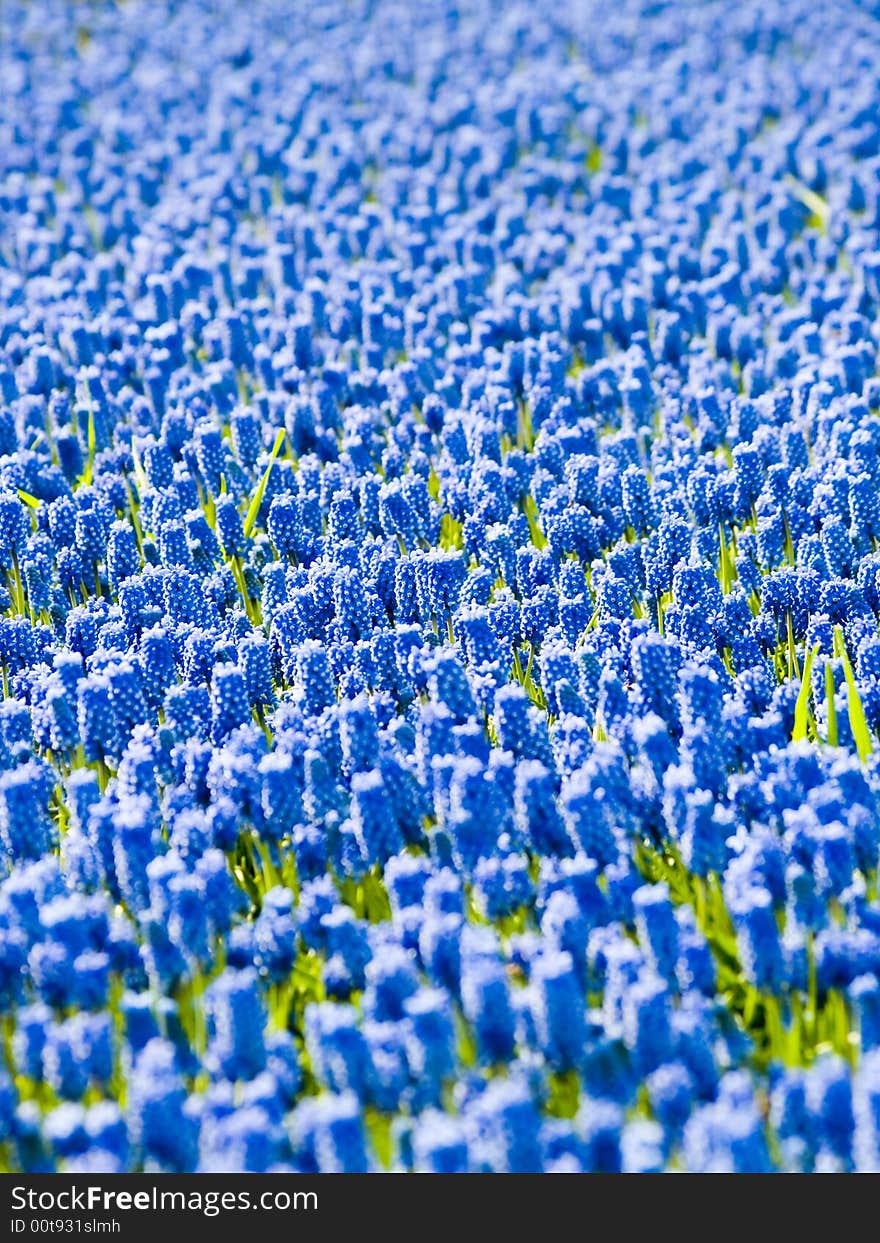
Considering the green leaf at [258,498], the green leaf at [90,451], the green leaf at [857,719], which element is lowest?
the green leaf at [857,719]

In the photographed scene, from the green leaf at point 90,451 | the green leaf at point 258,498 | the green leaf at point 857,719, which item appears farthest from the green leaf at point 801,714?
the green leaf at point 90,451

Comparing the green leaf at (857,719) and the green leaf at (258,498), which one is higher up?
the green leaf at (258,498)

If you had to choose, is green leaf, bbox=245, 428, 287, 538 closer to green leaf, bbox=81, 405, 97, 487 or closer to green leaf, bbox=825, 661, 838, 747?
green leaf, bbox=81, 405, 97, 487

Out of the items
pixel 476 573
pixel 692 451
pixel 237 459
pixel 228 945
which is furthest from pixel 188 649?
pixel 692 451

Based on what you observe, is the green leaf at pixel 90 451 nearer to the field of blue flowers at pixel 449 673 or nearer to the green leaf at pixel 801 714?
the field of blue flowers at pixel 449 673

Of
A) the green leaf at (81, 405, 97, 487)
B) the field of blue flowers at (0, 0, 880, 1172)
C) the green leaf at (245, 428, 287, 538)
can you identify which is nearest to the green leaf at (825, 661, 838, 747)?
the field of blue flowers at (0, 0, 880, 1172)

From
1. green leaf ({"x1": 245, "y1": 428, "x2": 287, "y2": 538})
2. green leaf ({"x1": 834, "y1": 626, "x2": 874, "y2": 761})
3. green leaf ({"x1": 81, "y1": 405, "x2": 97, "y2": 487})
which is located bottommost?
green leaf ({"x1": 834, "y1": 626, "x2": 874, "y2": 761})

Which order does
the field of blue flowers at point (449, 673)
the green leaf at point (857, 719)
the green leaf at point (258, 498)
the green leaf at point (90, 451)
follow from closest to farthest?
the field of blue flowers at point (449, 673)
the green leaf at point (857, 719)
the green leaf at point (258, 498)
the green leaf at point (90, 451)

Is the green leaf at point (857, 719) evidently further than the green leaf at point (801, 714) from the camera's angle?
No

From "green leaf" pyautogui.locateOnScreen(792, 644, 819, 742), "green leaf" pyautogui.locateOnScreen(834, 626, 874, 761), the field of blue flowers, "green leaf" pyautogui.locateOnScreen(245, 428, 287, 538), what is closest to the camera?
the field of blue flowers

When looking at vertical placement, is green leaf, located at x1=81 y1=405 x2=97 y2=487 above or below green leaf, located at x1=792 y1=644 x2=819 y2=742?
above
